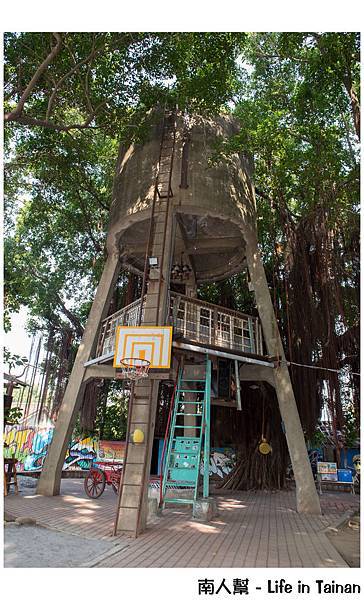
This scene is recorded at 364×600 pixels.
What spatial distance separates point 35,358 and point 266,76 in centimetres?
1236

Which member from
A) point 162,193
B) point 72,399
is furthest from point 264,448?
point 162,193

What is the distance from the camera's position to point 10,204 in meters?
14.9

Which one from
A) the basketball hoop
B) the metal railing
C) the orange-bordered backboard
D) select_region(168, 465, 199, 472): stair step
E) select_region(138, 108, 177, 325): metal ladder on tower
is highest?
select_region(138, 108, 177, 325): metal ladder on tower

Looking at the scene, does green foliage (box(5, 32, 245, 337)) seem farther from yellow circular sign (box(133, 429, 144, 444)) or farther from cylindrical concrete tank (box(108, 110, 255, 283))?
yellow circular sign (box(133, 429, 144, 444))

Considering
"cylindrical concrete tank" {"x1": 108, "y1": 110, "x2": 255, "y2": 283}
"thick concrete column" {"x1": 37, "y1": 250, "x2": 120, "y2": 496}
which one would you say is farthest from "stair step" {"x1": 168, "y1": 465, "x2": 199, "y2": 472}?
"cylindrical concrete tank" {"x1": 108, "y1": 110, "x2": 255, "y2": 283}

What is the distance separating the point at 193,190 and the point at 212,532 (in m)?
7.13

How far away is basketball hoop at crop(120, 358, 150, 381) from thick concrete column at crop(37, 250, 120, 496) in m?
3.25

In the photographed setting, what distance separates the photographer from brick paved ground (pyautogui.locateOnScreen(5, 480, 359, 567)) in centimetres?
502

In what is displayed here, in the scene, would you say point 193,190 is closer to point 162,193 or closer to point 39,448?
point 162,193

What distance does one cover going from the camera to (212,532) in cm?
665

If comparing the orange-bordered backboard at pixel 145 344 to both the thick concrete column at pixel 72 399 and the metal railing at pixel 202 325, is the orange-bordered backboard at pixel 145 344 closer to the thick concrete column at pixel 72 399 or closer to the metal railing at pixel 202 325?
the metal railing at pixel 202 325

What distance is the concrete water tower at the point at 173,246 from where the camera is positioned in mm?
9125

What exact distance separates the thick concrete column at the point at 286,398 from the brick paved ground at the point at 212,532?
20.3 inches

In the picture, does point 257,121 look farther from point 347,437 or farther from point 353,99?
point 347,437
